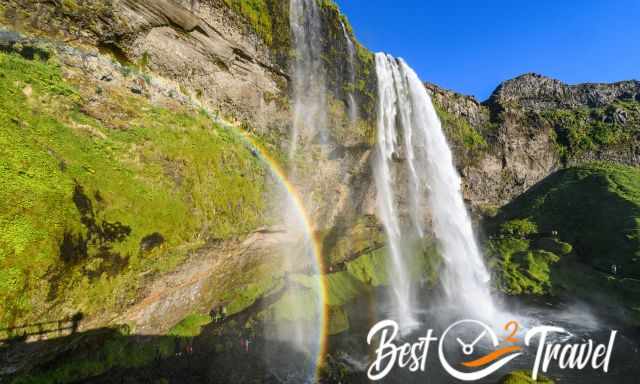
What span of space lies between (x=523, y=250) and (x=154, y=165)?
121ft

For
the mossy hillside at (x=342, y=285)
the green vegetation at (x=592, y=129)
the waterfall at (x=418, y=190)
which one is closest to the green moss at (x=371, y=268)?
the mossy hillside at (x=342, y=285)

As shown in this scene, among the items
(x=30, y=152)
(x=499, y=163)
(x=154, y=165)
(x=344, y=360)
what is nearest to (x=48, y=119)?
(x=30, y=152)

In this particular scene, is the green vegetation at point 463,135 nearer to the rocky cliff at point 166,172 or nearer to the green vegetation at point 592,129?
the rocky cliff at point 166,172

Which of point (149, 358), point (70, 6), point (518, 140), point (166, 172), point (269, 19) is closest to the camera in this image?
point (70, 6)

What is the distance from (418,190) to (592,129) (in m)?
42.3

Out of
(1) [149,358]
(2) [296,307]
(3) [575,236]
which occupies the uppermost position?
(3) [575,236]

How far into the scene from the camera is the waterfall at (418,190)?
78.6 feet

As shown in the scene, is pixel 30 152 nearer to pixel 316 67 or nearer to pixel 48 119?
pixel 48 119

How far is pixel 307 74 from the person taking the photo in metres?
18.7

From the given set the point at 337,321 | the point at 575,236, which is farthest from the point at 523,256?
the point at 337,321

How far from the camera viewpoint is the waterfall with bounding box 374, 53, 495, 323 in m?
24.0

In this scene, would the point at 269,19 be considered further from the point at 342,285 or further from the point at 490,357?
the point at 490,357

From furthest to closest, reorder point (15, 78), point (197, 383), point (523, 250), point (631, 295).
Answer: point (523, 250)
point (631, 295)
point (197, 383)
point (15, 78)

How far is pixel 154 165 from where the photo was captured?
10.1 meters
